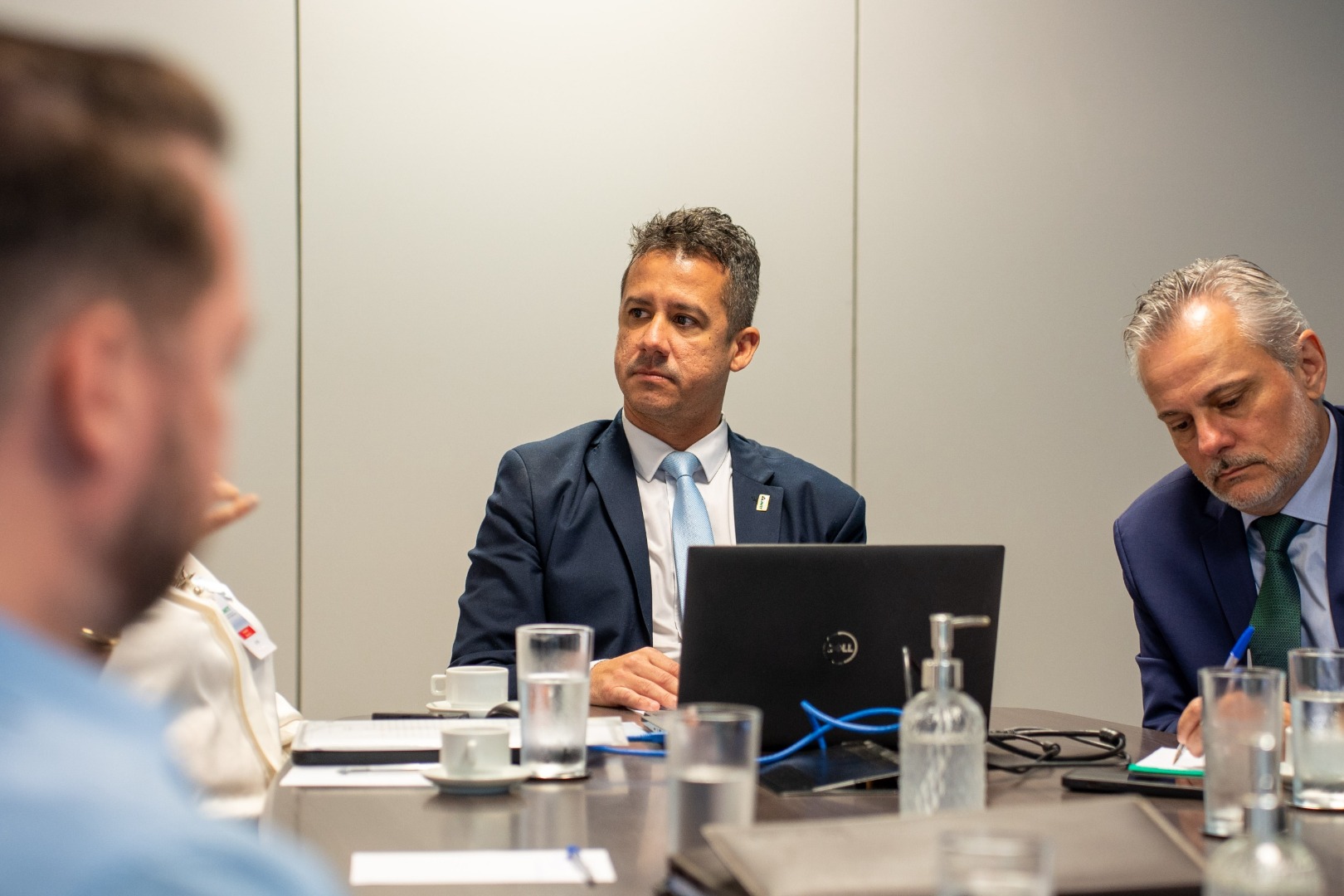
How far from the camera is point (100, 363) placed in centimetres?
49

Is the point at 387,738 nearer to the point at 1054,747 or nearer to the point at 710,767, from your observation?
the point at 710,767

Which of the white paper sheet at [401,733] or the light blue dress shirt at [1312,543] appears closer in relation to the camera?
the white paper sheet at [401,733]

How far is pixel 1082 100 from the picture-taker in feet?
12.1

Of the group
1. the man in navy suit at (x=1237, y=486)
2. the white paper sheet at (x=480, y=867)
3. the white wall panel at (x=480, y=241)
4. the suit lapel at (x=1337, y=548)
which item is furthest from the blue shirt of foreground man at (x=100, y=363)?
the white wall panel at (x=480, y=241)

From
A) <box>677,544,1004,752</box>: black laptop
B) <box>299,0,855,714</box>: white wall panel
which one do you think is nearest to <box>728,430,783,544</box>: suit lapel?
<box>299,0,855,714</box>: white wall panel

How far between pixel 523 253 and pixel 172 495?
115 inches

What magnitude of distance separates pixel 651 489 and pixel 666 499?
0.04 m

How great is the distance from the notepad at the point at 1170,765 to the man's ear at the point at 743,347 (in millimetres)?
1477

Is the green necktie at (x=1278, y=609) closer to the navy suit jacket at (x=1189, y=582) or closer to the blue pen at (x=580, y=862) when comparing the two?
the navy suit jacket at (x=1189, y=582)

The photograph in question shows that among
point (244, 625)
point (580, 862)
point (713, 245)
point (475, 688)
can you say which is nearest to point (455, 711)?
point (475, 688)

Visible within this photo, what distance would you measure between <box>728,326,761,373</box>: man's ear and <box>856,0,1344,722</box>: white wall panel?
68cm

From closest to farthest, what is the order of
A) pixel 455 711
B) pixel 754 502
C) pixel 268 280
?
pixel 455 711
pixel 754 502
pixel 268 280

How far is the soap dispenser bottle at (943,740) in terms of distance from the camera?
4.04 ft

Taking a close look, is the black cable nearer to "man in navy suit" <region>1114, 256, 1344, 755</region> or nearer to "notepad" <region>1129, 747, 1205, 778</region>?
"notepad" <region>1129, 747, 1205, 778</region>
